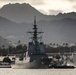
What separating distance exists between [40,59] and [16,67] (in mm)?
12933

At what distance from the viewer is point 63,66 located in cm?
15438

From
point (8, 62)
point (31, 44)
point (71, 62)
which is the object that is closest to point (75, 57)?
point (71, 62)

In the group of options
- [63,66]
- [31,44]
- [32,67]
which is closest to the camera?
[32,67]

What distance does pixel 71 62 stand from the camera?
541ft

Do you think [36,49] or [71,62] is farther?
[71,62]

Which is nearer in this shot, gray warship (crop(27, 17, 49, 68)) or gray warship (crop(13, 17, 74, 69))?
gray warship (crop(13, 17, 74, 69))

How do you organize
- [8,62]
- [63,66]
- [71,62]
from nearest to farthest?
[63,66] → [71,62] → [8,62]

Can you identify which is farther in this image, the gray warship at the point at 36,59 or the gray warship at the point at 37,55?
the gray warship at the point at 37,55

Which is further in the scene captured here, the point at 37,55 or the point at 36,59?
the point at 37,55

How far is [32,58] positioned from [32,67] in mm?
3421

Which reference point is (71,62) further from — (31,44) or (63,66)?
(31,44)

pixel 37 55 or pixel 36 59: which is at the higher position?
pixel 37 55

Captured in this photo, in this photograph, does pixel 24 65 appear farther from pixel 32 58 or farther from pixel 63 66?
pixel 63 66

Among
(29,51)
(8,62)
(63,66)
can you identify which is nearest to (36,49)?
(29,51)
